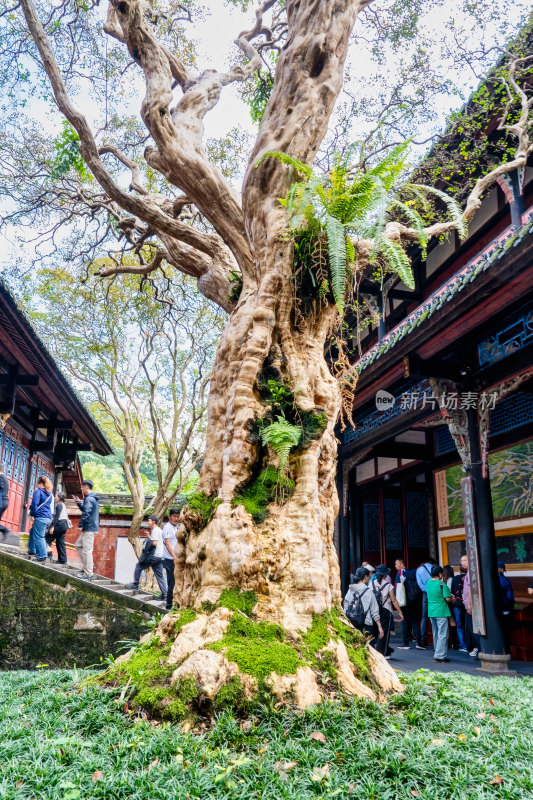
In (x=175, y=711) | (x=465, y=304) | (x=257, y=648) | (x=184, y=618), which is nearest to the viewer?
(x=175, y=711)

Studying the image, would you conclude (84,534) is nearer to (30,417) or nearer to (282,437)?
(30,417)

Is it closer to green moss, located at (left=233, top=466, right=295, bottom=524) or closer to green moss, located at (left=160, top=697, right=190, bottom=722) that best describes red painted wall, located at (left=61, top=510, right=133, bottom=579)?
green moss, located at (left=233, top=466, right=295, bottom=524)

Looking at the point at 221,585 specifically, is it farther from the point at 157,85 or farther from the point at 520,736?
the point at 157,85

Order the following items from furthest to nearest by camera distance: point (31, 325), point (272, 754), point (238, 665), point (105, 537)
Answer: point (105, 537) < point (31, 325) < point (238, 665) < point (272, 754)

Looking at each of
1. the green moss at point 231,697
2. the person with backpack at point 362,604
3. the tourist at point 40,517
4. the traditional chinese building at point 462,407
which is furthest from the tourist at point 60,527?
the green moss at point 231,697

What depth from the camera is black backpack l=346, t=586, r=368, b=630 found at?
6812 millimetres

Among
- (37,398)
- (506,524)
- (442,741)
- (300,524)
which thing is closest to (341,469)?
(506,524)

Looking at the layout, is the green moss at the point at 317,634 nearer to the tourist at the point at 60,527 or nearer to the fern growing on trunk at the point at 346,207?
the fern growing on trunk at the point at 346,207

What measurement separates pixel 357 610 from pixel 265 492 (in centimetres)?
377

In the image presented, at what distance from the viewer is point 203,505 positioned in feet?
13.0

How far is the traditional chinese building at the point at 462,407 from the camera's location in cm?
644

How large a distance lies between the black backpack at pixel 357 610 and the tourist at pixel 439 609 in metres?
1.77

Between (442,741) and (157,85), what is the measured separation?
5443 millimetres

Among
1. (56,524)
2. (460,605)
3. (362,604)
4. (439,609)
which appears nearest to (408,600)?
(460,605)
